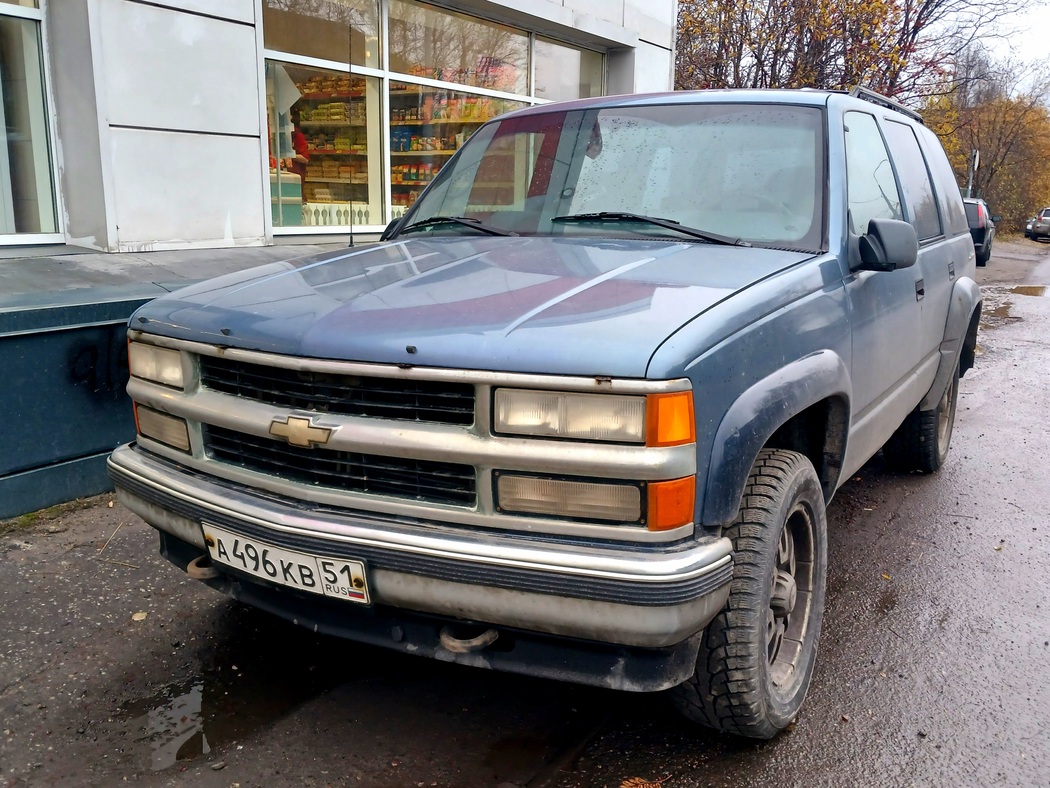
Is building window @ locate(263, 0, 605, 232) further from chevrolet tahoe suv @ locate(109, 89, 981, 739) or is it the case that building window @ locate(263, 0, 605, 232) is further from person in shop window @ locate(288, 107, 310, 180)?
chevrolet tahoe suv @ locate(109, 89, 981, 739)

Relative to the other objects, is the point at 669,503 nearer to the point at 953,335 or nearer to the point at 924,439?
the point at 953,335

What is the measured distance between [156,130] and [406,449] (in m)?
5.17

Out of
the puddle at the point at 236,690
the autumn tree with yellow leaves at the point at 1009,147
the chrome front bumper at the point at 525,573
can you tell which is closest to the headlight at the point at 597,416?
the chrome front bumper at the point at 525,573

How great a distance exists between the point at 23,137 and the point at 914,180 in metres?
5.68

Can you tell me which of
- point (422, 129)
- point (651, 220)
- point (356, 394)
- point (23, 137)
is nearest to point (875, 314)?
point (651, 220)

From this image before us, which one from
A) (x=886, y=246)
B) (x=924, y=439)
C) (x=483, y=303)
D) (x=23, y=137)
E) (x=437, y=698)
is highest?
(x=23, y=137)

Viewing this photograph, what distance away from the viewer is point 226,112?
22.3 ft

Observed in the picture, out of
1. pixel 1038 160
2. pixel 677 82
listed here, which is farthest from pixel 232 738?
pixel 1038 160

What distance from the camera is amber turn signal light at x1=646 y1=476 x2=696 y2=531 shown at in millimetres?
1984

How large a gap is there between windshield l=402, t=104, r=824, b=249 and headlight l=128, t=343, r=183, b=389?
1300 mm

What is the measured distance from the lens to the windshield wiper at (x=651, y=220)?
2.94m

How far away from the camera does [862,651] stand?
310 cm

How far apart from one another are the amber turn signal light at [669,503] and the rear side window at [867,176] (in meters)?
1.53

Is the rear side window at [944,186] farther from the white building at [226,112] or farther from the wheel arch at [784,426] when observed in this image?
the white building at [226,112]
